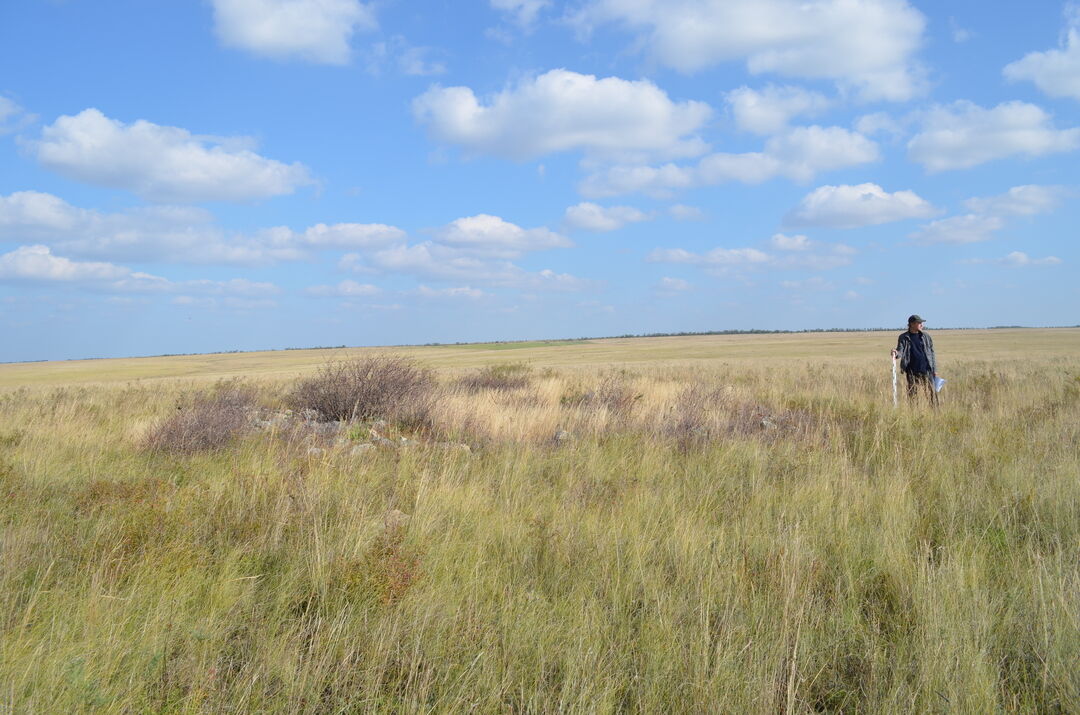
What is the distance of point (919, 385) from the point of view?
11531 millimetres

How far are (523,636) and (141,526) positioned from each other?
110 inches

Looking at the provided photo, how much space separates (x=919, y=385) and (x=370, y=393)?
10265 millimetres

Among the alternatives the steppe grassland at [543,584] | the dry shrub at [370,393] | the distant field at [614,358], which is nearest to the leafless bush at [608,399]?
the dry shrub at [370,393]

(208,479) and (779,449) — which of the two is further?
(779,449)

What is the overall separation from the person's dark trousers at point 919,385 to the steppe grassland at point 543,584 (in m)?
5.00

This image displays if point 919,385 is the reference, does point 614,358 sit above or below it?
below

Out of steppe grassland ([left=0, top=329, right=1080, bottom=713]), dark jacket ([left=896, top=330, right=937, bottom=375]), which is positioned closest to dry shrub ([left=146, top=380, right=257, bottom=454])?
steppe grassland ([left=0, top=329, right=1080, bottom=713])

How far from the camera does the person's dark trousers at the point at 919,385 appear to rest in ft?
37.5

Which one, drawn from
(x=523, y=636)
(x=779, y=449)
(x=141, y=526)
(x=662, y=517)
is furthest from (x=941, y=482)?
(x=141, y=526)

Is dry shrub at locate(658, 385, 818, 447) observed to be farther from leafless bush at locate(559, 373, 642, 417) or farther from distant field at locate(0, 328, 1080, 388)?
distant field at locate(0, 328, 1080, 388)

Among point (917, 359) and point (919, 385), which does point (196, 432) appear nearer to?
point (919, 385)

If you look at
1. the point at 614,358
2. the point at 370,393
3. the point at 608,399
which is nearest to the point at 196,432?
the point at 370,393

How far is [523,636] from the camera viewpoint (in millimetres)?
2906

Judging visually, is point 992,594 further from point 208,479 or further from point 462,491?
point 208,479
